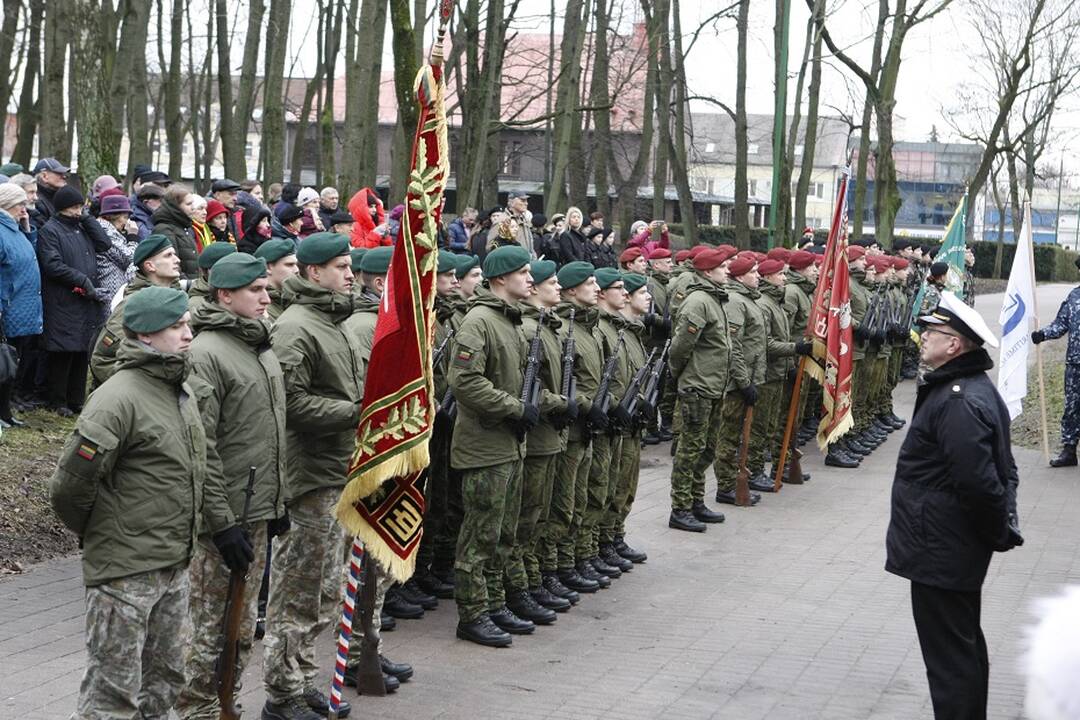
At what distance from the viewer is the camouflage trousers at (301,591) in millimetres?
6664

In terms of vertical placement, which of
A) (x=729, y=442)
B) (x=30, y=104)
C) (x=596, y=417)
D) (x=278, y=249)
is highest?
(x=30, y=104)

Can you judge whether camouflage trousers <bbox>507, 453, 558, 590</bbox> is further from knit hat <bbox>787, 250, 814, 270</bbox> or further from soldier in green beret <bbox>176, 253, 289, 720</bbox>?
knit hat <bbox>787, 250, 814, 270</bbox>

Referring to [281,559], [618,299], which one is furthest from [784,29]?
[281,559]

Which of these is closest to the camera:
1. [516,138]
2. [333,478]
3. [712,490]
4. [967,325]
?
[967,325]

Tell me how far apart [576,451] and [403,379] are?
9.67 feet

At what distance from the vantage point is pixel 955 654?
6.59 metres

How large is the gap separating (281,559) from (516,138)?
68.4 m

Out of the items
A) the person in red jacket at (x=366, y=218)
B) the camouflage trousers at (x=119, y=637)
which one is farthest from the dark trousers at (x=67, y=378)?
the camouflage trousers at (x=119, y=637)

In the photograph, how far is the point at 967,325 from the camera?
21.8ft

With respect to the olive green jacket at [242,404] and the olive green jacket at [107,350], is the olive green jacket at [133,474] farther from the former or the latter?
the olive green jacket at [107,350]

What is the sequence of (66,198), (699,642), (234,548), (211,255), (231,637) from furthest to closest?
(66,198)
(699,642)
(211,255)
(231,637)
(234,548)

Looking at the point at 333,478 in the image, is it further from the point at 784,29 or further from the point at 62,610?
the point at 784,29

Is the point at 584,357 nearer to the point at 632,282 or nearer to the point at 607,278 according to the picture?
the point at 607,278

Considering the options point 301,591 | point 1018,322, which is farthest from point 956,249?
point 301,591
